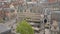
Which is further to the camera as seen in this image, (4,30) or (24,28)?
(24,28)

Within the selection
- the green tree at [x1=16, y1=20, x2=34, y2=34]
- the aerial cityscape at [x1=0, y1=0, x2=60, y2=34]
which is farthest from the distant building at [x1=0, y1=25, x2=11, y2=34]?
the green tree at [x1=16, y1=20, x2=34, y2=34]

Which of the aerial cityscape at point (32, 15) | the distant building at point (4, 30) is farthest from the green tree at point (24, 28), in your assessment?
the distant building at point (4, 30)

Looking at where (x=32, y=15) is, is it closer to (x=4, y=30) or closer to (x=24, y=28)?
(x=24, y=28)

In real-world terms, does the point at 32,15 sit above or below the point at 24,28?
above

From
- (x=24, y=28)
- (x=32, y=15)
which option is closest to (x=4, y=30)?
(x=24, y=28)

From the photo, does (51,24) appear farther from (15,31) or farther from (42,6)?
(15,31)

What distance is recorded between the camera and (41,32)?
4840mm

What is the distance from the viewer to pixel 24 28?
4.57 metres

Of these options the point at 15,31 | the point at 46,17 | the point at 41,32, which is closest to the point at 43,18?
the point at 46,17

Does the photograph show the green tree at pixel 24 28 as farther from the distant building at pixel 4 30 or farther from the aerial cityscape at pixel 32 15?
the distant building at pixel 4 30

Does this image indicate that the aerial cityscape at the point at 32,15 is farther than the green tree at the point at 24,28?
Yes

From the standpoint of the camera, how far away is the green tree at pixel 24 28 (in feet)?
14.8

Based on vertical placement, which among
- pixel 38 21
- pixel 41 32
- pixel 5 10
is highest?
pixel 5 10

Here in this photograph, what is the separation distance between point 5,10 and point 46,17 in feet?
3.93
